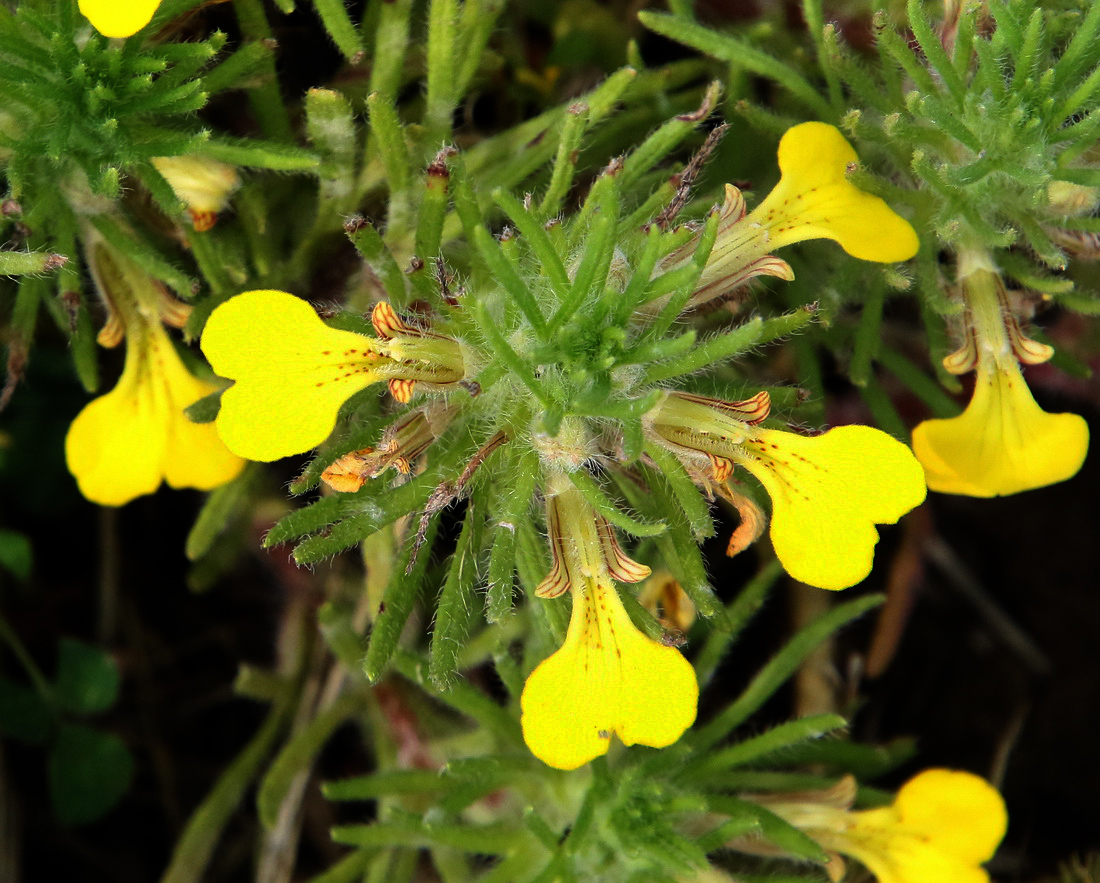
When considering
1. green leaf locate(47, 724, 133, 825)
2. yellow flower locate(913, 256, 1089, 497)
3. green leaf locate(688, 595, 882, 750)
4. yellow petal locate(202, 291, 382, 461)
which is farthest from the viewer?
green leaf locate(47, 724, 133, 825)

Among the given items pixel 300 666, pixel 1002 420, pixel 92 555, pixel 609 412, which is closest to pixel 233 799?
pixel 300 666

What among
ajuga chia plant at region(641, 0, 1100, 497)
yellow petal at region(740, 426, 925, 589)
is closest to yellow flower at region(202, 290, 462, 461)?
yellow petal at region(740, 426, 925, 589)

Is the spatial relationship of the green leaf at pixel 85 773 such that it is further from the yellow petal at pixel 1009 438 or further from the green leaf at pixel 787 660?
the yellow petal at pixel 1009 438

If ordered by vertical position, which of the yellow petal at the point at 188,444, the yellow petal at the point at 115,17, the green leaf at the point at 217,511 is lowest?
the green leaf at the point at 217,511

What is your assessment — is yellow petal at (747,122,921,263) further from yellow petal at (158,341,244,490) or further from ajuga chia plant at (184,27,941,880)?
yellow petal at (158,341,244,490)

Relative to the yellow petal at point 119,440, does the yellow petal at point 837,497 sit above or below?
below

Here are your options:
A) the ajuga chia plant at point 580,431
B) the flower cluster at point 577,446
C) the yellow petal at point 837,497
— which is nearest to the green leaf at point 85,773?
the ajuga chia plant at point 580,431

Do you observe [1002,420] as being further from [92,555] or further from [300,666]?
[92,555]

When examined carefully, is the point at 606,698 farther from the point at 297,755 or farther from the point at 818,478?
the point at 297,755
